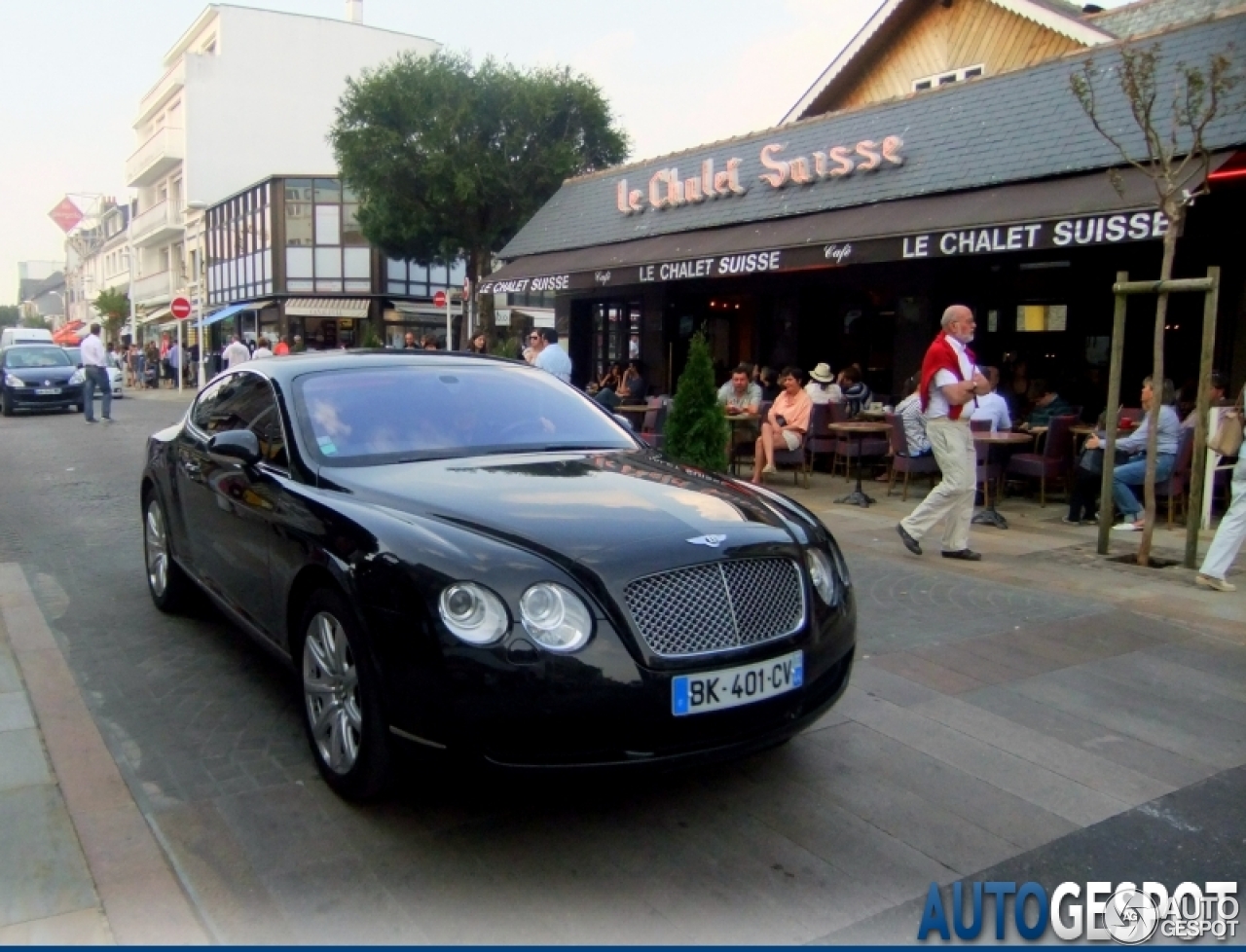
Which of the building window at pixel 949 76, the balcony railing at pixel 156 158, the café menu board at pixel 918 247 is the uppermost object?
the balcony railing at pixel 156 158

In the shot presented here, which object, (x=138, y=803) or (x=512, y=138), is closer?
(x=138, y=803)

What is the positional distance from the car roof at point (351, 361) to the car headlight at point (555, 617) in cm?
215

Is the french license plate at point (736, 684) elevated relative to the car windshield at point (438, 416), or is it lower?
lower

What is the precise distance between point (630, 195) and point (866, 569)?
10879 millimetres

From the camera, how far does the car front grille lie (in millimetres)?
3293

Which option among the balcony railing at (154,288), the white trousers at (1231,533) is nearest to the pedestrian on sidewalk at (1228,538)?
the white trousers at (1231,533)

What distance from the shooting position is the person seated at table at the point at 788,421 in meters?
11.6

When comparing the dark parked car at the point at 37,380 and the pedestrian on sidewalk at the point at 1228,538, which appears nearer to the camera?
the pedestrian on sidewalk at the point at 1228,538

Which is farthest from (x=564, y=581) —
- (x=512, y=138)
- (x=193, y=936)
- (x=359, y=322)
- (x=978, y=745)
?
(x=359, y=322)

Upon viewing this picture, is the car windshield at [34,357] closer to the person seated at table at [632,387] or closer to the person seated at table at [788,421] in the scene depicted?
the person seated at table at [632,387]

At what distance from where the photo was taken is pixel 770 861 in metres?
3.34

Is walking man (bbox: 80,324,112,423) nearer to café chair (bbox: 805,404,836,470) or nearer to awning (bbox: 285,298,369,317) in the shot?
café chair (bbox: 805,404,836,470)

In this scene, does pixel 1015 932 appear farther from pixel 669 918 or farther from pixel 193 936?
pixel 193 936

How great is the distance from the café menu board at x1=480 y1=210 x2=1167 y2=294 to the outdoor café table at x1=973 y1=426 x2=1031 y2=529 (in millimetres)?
1767
